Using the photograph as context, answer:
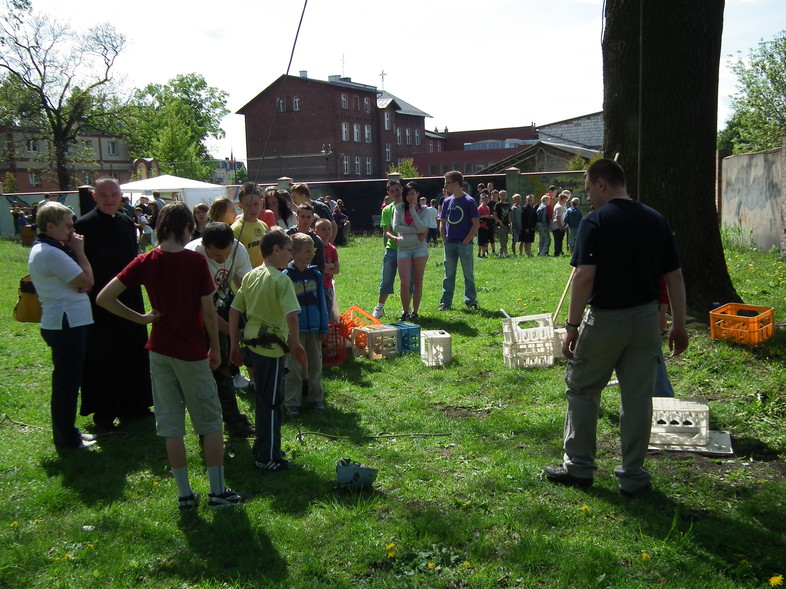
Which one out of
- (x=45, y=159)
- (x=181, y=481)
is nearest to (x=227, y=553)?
(x=181, y=481)

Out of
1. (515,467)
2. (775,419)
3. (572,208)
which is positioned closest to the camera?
(515,467)

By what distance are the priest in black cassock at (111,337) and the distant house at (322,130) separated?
190 ft

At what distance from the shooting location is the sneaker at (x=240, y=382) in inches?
281

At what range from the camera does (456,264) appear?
407 inches

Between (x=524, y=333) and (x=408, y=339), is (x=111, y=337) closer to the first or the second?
(x=408, y=339)

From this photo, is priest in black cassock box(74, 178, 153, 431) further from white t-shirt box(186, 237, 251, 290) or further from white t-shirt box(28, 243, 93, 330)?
white t-shirt box(186, 237, 251, 290)

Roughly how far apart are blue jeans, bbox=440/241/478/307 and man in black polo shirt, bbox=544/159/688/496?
5.88 m

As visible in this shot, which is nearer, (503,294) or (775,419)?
(775,419)

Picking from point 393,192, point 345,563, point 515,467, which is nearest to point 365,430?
point 515,467

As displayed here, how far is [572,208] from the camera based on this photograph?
1839 centimetres

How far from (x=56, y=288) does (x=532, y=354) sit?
4642 mm

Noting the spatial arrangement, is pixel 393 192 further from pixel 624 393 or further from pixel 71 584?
pixel 71 584

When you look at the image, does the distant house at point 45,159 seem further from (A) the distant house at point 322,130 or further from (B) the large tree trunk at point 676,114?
(B) the large tree trunk at point 676,114

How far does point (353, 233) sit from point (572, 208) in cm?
1224
